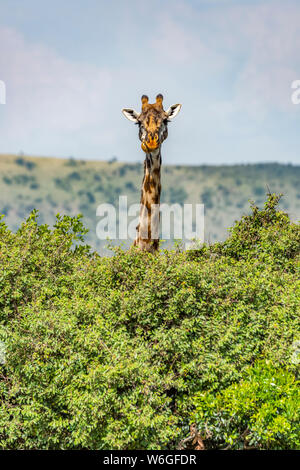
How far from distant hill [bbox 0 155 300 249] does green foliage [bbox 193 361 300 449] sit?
520 ft

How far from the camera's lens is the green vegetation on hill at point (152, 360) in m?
10.8

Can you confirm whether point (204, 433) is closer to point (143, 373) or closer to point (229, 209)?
point (143, 373)

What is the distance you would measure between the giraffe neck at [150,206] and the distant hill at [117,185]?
502 feet

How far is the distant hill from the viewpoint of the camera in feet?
576

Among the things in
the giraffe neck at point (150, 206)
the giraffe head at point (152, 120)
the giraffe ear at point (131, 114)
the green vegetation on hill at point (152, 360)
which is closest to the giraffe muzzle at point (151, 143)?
the giraffe head at point (152, 120)

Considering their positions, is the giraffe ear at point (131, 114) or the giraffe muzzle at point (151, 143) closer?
the giraffe muzzle at point (151, 143)

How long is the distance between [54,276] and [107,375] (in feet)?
16.3

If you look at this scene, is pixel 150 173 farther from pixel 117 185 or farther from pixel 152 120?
pixel 117 185

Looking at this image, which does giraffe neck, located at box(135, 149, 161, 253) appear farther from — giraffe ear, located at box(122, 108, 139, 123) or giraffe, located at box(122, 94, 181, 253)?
giraffe ear, located at box(122, 108, 139, 123)

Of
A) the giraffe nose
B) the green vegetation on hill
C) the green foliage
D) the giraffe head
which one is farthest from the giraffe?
the green foliage

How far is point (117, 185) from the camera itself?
18888 cm

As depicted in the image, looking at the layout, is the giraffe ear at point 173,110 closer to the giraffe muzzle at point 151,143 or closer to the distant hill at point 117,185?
the giraffe muzzle at point 151,143

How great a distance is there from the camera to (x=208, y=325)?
40.0 ft
